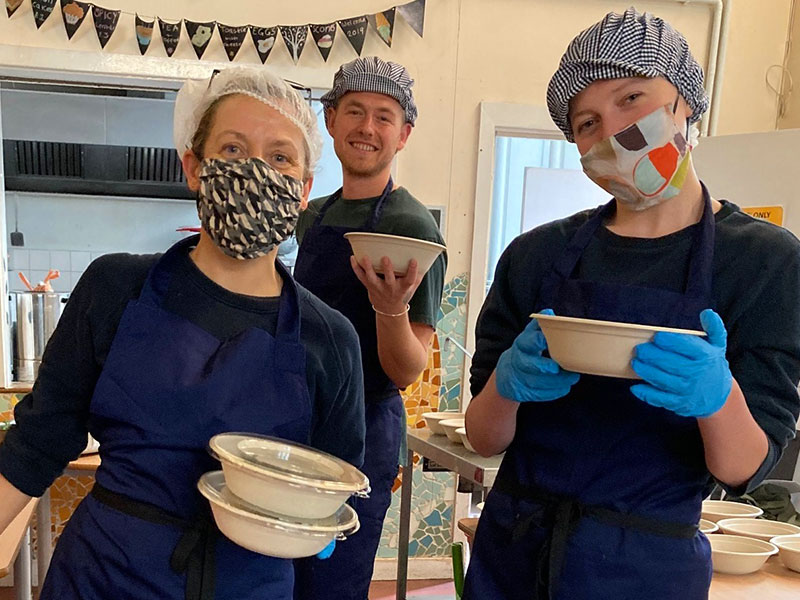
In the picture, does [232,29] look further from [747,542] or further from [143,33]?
[747,542]

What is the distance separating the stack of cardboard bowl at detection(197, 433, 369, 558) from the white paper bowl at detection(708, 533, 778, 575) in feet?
3.46

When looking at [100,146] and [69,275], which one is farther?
[69,275]

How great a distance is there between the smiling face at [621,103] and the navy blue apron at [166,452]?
0.63m

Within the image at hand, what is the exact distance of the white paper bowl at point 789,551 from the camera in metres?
1.63

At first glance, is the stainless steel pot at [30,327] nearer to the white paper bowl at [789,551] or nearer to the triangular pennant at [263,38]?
the triangular pennant at [263,38]

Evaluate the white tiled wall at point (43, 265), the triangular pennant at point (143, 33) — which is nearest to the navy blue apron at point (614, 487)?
the triangular pennant at point (143, 33)

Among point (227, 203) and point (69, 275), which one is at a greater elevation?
point (227, 203)

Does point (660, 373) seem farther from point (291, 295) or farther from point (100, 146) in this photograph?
point (100, 146)

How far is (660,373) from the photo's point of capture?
36.9 inches

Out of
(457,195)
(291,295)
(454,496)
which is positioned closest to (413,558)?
(454,496)

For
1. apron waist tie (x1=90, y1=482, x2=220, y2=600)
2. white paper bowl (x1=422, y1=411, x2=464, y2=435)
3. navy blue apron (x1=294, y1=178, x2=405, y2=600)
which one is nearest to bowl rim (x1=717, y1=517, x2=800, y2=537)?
navy blue apron (x1=294, y1=178, x2=405, y2=600)

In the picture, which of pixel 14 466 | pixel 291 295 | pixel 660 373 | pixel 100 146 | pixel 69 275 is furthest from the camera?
pixel 69 275

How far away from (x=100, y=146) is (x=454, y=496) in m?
3.09

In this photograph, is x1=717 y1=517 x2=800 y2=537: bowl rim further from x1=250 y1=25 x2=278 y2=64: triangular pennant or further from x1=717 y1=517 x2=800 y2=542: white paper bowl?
x1=250 y1=25 x2=278 y2=64: triangular pennant
